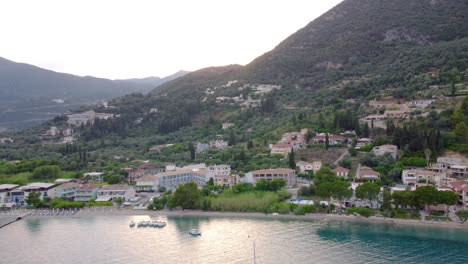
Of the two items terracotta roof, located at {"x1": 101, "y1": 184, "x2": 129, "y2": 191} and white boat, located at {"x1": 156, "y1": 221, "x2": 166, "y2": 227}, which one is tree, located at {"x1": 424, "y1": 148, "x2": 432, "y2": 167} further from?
terracotta roof, located at {"x1": 101, "y1": 184, "x2": 129, "y2": 191}

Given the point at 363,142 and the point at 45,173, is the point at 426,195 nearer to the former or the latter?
the point at 363,142

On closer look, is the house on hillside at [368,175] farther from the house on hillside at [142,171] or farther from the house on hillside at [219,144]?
the house on hillside at [219,144]

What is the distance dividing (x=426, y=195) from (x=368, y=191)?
409cm

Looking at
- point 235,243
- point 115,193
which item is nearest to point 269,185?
point 235,243

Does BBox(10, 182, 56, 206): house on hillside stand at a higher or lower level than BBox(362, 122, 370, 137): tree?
lower

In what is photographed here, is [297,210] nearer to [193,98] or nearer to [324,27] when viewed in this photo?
[193,98]

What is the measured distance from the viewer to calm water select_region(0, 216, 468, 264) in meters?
24.7

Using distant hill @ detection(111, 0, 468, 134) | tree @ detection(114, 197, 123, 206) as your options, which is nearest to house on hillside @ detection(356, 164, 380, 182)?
tree @ detection(114, 197, 123, 206)

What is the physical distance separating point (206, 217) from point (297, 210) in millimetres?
7578

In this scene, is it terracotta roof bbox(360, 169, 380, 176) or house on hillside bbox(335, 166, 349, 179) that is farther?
house on hillside bbox(335, 166, 349, 179)

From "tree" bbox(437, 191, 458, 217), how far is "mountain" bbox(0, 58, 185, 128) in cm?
Result: 10562

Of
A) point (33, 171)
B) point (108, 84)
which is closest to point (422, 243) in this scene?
point (33, 171)

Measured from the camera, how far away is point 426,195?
30.1 metres

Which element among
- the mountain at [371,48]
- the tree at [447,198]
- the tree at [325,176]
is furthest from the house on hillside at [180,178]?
the mountain at [371,48]
